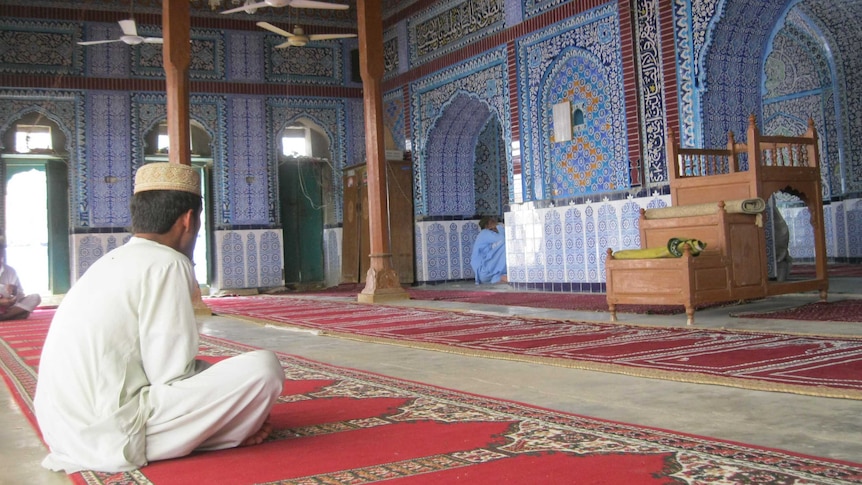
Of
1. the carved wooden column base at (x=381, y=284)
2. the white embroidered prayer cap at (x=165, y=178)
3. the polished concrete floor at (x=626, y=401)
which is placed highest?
the white embroidered prayer cap at (x=165, y=178)

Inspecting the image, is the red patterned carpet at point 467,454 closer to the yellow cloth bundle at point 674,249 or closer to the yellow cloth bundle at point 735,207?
the yellow cloth bundle at point 674,249

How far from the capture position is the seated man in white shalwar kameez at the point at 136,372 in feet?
6.51

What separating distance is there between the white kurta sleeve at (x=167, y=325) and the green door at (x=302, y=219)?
35.3 feet

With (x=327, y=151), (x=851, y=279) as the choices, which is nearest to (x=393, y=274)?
(x=851, y=279)

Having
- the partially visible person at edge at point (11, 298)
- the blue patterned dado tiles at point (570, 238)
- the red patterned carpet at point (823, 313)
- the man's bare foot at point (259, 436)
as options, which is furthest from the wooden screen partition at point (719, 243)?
the partially visible person at edge at point (11, 298)

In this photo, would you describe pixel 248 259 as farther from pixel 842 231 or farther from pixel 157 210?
pixel 157 210

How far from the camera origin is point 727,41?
6973mm

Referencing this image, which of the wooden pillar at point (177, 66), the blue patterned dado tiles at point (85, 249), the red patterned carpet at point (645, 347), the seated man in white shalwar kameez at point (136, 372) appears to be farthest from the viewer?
the blue patterned dado tiles at point (85, 249)

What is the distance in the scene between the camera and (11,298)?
25.4 ft

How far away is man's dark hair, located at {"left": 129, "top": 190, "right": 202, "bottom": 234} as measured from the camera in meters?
2.13

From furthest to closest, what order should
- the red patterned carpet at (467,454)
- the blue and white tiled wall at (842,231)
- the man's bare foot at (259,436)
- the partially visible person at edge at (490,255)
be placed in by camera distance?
the partially visible person at edge at (490,255) → the blue and white tiled wall at (842,231) → the man's bare foot at (259,436) → the red patterned carpet at (467,454)

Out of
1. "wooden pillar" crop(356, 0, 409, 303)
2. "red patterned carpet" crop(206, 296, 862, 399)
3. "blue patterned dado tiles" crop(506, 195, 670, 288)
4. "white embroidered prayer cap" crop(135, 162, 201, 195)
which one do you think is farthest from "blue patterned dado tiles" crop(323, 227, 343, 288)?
"white embroidered prayer cap" crop(135, 162, 201, 195)

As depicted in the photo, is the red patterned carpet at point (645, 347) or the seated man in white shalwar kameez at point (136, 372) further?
the red patterned carpet at point (645, 347)

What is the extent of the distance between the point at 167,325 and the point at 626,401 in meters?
1.49
